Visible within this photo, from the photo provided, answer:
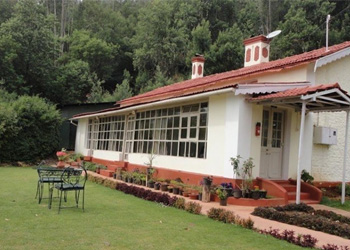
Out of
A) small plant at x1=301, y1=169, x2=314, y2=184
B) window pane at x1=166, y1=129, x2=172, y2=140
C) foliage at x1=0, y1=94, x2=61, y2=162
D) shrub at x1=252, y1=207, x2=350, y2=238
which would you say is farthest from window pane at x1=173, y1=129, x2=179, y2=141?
foliage at x1=0, y1=94, x2=61, y2=162

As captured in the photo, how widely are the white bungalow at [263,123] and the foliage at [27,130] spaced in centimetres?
929

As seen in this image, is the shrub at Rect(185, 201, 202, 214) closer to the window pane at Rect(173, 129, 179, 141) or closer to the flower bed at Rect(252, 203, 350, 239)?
the flower bed at Rect(252, 203, 350, 239)

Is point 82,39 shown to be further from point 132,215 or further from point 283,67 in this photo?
point 132,215

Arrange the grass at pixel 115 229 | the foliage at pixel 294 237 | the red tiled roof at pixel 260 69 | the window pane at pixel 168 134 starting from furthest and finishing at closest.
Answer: the window pane at pixel 168 134 < the red tiled roof at pixel 260 69 < the foliage at pixel 294 237 < the grass at pixel 115 229

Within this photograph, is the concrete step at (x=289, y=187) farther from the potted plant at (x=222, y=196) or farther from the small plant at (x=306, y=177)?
the potted plant at (x=222, y=196)

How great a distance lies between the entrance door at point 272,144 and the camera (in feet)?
36.5

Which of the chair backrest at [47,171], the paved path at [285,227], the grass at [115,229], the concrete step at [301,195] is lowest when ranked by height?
the grass at [115,229]

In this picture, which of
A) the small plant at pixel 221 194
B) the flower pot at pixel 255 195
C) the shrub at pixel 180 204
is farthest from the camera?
the flower pot at pixel 255 195

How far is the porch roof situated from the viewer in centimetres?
896

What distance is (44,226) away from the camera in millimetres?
6164

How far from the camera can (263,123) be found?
11.1 m

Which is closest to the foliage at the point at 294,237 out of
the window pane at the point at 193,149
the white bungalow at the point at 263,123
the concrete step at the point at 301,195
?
the white bungalow at the point at 263,123

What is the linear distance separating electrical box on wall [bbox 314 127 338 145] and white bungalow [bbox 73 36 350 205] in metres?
0.03

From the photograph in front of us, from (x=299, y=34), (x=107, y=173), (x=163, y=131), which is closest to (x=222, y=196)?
(x=163, y=131)
